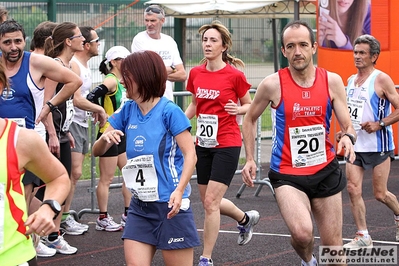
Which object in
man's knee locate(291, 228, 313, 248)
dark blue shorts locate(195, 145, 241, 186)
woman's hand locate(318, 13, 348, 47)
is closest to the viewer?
man's knee locate(291, 228, 313, 248)

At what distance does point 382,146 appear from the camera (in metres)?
8.35

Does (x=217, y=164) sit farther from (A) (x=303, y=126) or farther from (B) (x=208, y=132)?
(A) (x=303, y=126)

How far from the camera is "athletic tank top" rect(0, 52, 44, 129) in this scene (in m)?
6.55

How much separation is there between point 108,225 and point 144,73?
4052 millimetres

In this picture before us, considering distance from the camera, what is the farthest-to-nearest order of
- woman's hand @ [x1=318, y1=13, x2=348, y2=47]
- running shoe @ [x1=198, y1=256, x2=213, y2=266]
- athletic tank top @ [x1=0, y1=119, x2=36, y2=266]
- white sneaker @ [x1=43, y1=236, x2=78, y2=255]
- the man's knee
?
woman's hand @ [x1=318, y1=13, x2=348, y2=47], white sneaker @ [x1=43, y1=236, x2=78, y2=255], running shoe @ [x1=198, y1=256, x2=213, y2=266], the man's knee, athletic tank top @ [x1=0, y1=119, x2=36, y2=266]

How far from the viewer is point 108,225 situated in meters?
9.05

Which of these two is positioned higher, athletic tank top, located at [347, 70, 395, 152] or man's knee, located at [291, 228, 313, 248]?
athletic tank top, located at [347, 70, 395, 152]

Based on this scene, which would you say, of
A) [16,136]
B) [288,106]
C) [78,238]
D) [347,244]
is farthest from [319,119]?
[78,238]

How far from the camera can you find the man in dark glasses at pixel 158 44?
9859 millimetres

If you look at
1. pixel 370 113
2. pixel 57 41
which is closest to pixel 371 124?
pixel 370 113

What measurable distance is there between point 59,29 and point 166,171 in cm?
317

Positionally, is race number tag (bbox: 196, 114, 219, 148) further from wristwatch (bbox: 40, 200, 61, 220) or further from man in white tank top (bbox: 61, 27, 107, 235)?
wristwatch (bbox: 40, 200, 61, 220)

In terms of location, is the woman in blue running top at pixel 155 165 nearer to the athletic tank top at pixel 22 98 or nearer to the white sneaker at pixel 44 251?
the athletic tank top at pixel 22 98

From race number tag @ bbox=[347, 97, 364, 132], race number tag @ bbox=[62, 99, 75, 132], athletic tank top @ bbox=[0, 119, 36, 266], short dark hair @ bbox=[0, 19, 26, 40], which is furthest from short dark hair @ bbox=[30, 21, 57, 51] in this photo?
athletic tank top @ bbox=[0, 119, 36, 266]
